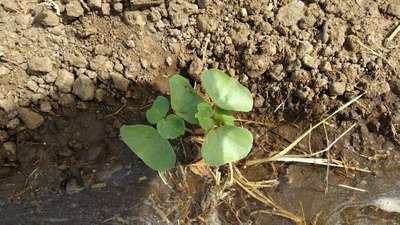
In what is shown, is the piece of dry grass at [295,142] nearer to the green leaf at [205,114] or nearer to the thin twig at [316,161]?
the thin twig at [316,161]

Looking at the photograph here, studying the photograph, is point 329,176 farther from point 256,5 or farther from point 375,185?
point 256,5

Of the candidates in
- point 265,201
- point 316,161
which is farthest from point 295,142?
point 265,201

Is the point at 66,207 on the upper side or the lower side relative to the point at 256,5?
lower

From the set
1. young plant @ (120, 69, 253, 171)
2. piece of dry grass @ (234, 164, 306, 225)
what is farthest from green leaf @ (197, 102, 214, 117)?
piece of dry grass @ (234, 164, 306, 225)

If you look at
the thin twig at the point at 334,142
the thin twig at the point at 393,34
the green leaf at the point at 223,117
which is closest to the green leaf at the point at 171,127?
the green leaf at the point at 223,117

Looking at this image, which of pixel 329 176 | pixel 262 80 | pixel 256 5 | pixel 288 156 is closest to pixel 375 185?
pixel 329 176

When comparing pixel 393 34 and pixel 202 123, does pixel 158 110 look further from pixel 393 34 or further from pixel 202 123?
pixel 393 34
